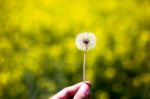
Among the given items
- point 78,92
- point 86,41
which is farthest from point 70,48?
point 78,92

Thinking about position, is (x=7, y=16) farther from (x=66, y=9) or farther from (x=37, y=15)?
(x=66, y=9)

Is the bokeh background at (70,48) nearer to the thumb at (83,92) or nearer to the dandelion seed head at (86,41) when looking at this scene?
the dandelion seed head at (86,41)

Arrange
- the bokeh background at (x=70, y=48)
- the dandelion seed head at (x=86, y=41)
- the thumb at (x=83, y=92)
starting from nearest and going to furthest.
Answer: the thumb at (x=83, y=92)
the dandelion seed head at (x=86, y=41)
the bokeh background at (x=70, y=48)

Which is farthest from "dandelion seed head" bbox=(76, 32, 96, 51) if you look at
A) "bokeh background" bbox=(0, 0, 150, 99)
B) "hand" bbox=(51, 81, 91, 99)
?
"bokeh background" bbox=(0, 0, 150, 99)

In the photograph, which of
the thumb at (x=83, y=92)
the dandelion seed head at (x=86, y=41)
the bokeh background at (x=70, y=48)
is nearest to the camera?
the thumb at (x=83, y=92)

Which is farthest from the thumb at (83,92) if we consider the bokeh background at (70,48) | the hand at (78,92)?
the bokeh background at (70,48)

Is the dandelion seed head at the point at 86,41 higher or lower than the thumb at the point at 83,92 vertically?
higher

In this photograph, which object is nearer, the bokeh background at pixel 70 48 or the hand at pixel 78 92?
the hand at pixel 78 92

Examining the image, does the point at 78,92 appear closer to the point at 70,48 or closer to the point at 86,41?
the point at 86,41
